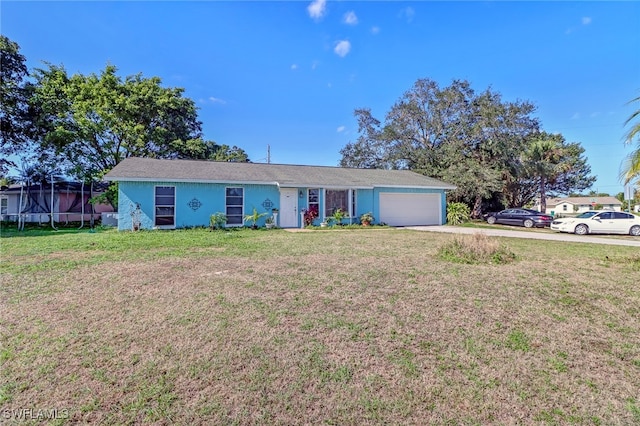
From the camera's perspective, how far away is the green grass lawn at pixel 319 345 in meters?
2.39

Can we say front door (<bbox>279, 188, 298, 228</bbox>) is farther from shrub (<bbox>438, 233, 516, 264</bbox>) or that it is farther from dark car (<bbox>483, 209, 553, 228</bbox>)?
dark car (<bbox>483, 209, 553, 228</bbox>)

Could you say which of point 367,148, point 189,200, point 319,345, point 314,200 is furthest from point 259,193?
point 367,148

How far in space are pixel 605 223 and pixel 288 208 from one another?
1590 centimetres

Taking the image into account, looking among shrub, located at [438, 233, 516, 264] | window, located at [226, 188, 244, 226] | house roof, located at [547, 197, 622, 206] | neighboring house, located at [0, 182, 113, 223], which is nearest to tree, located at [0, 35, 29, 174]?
neighboring house, located at [0, 182, 113, 223]

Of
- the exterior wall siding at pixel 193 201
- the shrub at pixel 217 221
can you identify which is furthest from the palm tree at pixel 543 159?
the shrub at pixel 217 221

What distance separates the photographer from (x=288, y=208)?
1603 centimetres

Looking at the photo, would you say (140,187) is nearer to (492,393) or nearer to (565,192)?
(492,393)

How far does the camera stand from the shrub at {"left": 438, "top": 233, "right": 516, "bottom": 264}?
23.4 feet

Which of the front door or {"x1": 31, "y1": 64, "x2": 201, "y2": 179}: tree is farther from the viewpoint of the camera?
{"x1": 31, "y1": 64, "x2": 201, "y2": 179}: tree

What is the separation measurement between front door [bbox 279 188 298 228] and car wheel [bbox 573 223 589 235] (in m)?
14.5

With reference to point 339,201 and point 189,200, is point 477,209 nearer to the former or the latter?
point 339,201

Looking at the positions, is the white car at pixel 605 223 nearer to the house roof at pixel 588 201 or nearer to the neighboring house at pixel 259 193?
the neighboring house at pixel 259 193

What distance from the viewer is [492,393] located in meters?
2.57

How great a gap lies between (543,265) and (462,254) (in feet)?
5.66
